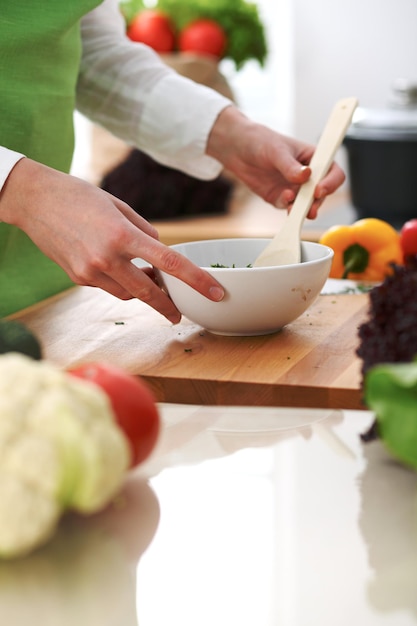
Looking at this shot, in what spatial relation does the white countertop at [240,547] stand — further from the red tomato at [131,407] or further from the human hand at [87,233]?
the human hand at [87,233]

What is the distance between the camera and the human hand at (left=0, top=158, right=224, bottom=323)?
950 millimetres

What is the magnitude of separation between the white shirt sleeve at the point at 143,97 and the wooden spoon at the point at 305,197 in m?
0.24

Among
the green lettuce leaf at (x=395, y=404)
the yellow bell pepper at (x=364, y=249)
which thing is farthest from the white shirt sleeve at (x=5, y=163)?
the yellow bell pepper at (x=364, y=249)

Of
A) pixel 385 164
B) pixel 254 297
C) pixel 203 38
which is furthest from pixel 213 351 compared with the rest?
pixel 203 38

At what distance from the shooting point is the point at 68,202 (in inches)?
37.9

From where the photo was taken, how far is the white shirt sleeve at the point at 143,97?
4.67ft

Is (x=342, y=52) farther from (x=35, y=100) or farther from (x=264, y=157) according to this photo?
(x=35, y=100)

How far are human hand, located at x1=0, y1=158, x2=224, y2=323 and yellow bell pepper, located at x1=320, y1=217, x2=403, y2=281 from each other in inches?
22.5

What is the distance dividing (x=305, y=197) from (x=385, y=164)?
96 centimetres

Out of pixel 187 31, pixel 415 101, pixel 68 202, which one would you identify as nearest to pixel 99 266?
pixel 68 202

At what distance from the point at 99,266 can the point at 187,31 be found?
1.78m

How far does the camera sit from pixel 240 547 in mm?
551

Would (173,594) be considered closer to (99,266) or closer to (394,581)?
(394,581)

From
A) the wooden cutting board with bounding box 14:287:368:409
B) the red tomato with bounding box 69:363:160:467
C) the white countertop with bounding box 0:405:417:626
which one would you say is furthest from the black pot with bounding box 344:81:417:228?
the red tomato with bounding box 69:363:160:467
